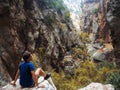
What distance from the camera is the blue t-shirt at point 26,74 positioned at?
715cm

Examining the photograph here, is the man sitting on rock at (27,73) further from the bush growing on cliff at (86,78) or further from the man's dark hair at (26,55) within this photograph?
the bush growing on cliff at (86,78)

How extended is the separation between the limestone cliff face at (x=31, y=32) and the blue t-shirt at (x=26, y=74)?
309 inches

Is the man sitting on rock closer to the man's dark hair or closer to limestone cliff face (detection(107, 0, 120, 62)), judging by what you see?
the man's dark hair

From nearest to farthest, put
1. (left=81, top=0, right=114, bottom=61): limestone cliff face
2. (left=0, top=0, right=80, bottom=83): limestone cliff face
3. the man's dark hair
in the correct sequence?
the man's dark hair < (left=0, top=0, right=80, bottom=83): limestone cliff face < (left=81, top=0, right=114, bottom=61): limestone cliff face

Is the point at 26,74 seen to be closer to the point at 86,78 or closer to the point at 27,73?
the point at 27,73

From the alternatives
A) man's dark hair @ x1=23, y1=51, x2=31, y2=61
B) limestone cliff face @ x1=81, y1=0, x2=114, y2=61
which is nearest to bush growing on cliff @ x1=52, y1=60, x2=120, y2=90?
limestone cliff face @ x1=81, y1=0, x2=114, y2=61

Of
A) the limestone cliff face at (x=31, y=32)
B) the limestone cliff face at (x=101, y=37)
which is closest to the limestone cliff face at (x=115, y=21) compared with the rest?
the limestone cliff face at (x=31, y=32)

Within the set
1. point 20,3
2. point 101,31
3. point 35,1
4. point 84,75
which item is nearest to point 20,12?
point 20,3

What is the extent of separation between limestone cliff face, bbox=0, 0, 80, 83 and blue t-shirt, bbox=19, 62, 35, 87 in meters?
7.84

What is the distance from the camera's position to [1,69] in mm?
15398

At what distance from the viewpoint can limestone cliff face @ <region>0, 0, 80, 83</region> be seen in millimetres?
17812

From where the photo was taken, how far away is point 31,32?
23.4m

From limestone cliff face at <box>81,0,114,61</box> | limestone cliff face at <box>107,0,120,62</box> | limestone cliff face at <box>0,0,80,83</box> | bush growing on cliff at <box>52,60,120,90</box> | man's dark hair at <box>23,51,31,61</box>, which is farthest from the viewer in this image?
limestone cliff face at <box>81,0,114,61</box>

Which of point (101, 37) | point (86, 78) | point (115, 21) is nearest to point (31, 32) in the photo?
point (86, 78)
